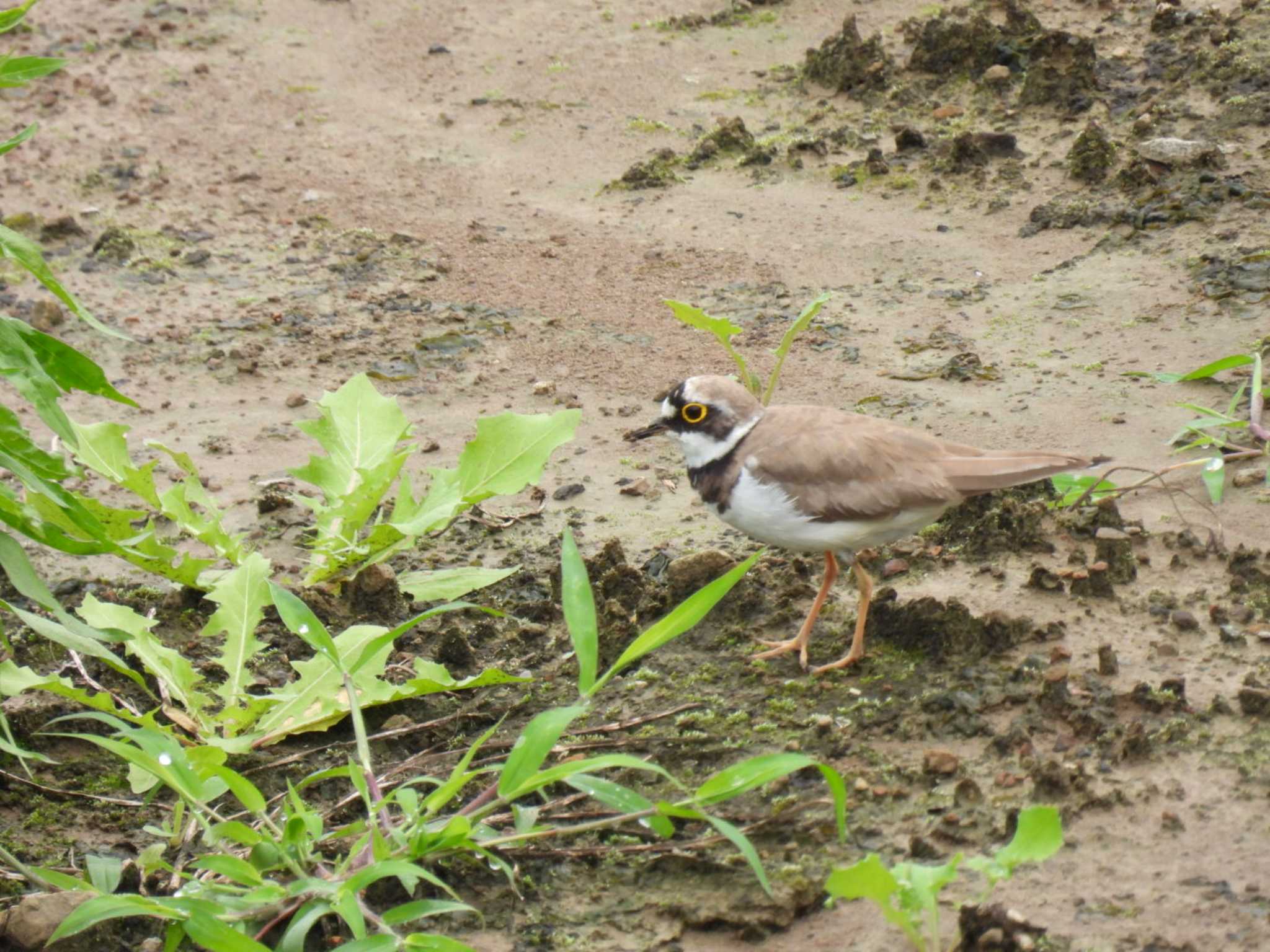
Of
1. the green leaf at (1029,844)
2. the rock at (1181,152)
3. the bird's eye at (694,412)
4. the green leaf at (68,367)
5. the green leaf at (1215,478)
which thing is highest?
the green leaf at (68,367)

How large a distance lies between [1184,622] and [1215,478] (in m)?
0.74

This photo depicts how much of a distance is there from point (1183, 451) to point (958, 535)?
0.97m

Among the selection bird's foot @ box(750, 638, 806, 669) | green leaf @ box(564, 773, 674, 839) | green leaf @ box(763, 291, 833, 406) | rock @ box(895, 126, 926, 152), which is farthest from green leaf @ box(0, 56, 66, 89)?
rock @ box(895, 126, 926, 152)

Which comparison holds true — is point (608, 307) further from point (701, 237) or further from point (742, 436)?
point (742, 436)

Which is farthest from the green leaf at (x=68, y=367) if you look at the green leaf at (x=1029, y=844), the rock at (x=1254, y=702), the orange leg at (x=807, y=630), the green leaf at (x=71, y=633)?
the rock at (x=1254, y=702)

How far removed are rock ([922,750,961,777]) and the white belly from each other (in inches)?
35.4

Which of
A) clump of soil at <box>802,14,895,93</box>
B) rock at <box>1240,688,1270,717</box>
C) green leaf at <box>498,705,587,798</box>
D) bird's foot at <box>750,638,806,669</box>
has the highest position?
clump of soil at <box>802,14,895,93</box>

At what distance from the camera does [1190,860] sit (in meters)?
3.43

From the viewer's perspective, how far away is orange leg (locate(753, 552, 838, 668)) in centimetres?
Result: 462

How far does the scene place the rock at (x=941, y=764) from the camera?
3.90 metres

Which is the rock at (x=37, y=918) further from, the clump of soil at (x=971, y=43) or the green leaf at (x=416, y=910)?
the clump of soil at (x=971, y=43)

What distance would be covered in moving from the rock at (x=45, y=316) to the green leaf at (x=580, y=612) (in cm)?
451

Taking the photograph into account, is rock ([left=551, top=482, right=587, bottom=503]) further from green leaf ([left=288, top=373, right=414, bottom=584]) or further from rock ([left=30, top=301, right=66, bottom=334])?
rock ([left=30, top=301, right=66, bottom=334])

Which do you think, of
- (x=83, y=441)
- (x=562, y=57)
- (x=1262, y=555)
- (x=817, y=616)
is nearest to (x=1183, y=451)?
(x=1262, y=555)
